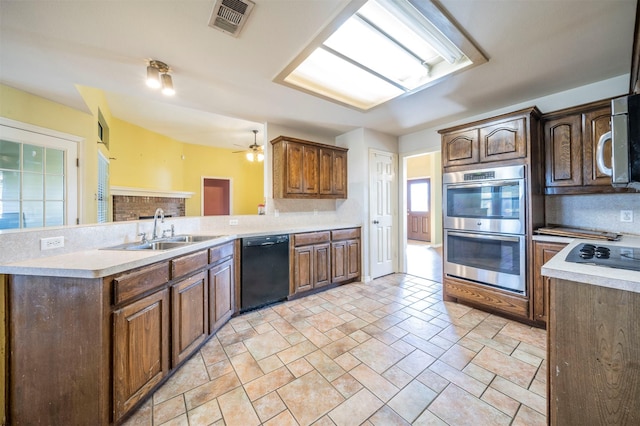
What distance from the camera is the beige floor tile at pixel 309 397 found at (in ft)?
4.65

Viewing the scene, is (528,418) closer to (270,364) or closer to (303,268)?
(270,364)

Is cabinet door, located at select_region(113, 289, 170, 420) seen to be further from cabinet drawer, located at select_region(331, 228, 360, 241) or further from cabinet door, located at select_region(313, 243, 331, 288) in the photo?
cabinet drawer, located at select_region(331, 228, 360, 241)

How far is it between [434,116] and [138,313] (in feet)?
12.4

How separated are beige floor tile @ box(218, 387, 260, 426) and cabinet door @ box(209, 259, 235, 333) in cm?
76

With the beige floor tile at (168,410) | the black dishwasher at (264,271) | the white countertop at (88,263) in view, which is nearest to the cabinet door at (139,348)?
the beige floor tile at (168,410)

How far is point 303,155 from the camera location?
3512 millimetres

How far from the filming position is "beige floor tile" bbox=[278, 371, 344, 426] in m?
1.42

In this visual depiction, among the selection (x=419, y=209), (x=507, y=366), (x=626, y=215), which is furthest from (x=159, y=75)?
(x=419, y=209)

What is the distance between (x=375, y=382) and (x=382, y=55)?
2.66 meters

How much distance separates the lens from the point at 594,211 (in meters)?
2.46

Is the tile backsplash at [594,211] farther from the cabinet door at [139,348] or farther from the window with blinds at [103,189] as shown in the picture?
the window with blinds at [103,189]

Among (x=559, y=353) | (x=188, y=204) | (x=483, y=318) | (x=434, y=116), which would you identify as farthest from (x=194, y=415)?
(x=188, y=204)

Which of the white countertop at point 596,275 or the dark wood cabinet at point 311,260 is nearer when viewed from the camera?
the white countertop at point 596,275

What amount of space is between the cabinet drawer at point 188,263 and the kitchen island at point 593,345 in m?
2.22
